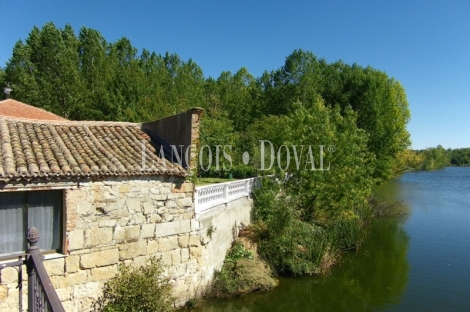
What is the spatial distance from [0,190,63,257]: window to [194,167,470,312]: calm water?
457 centimetres

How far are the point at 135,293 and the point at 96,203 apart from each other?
86.1 inches

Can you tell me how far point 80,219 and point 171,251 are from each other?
101 inches

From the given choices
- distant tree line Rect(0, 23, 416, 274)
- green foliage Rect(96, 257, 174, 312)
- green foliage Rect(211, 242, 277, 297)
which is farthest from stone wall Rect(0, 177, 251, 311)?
distant tree line Rect(0, 23, 416, 274)

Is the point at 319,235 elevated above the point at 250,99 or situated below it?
below

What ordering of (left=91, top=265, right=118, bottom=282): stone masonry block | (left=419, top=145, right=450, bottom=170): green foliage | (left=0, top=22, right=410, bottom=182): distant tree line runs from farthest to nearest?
(left=419, top=145, right=450, bottom=170): green foliage → (left=0, top=22, right=410, bottom=182): distant tree line → (left=91, top=265, right=118, bottom=282): stone masonry block

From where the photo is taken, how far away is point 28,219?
684 cm

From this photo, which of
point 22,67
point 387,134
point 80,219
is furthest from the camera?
point 387,134

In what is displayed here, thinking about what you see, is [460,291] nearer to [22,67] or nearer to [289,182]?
[289,182]

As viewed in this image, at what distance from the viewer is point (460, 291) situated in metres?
11.0

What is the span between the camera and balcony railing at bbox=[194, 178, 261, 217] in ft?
31.6

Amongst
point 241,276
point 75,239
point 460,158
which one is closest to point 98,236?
point 75,239

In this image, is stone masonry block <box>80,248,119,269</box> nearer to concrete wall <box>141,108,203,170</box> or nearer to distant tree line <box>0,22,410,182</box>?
concrete wall <box>141,108,203,170</box>

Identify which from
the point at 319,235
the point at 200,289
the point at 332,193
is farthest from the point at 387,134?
the point at 200,289

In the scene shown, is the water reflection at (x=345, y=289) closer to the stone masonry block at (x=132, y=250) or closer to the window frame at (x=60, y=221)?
the stone masonry block at (x=132, y=250)
